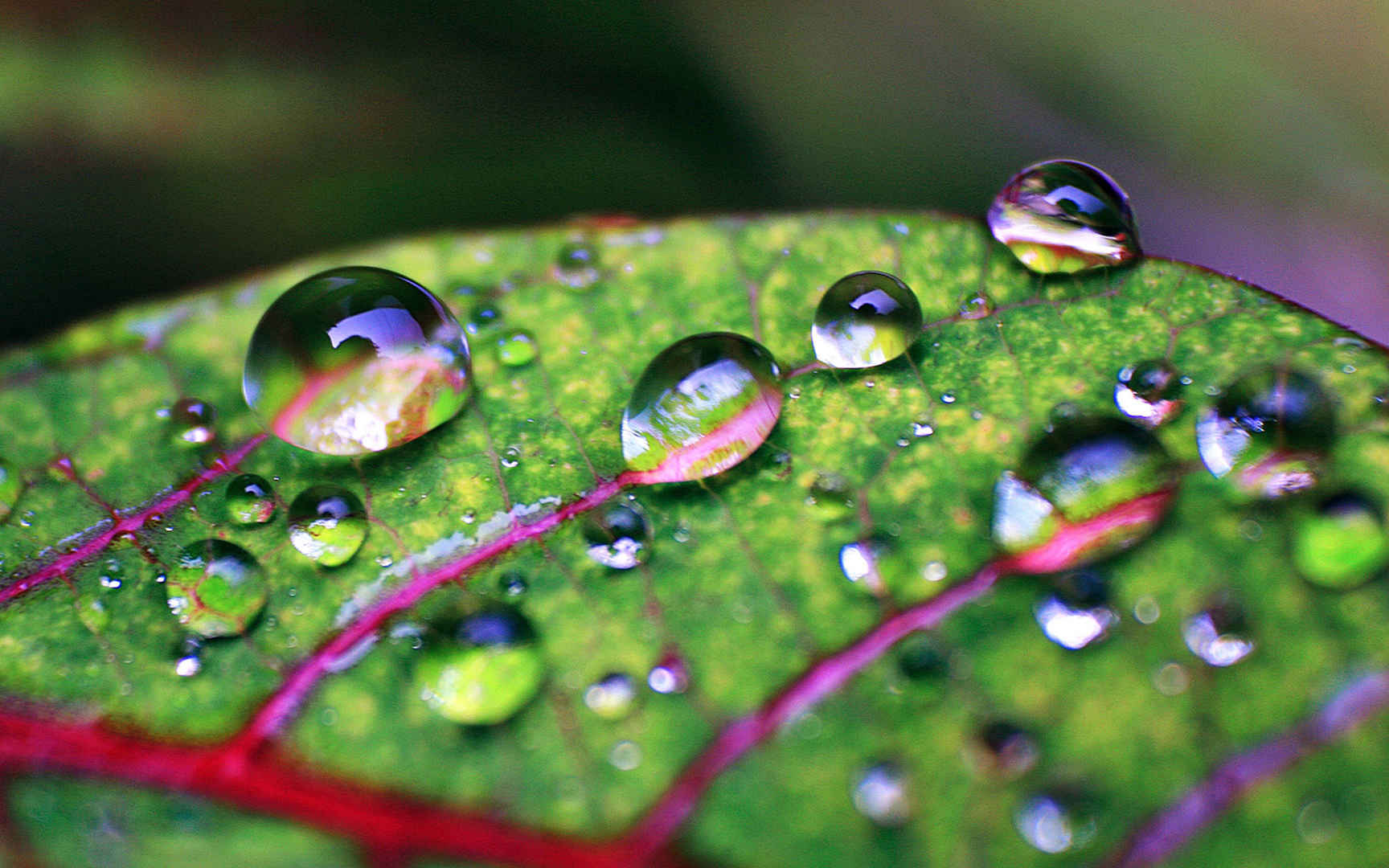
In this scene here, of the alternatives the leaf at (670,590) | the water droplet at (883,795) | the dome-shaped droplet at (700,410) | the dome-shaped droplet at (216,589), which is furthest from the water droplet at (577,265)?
the water droplet at (883,795)

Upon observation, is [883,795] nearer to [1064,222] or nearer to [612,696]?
[612,696]

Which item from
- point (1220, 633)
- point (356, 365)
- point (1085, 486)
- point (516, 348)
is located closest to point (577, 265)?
point (516, 348)

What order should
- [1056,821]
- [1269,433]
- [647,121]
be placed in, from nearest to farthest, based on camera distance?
[1056,821] → [1269,433] → [647,121]

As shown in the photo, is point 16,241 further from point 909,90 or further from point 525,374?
point 909,90

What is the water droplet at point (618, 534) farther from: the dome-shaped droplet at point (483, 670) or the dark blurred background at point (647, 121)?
the dark blurred background at point (647, 121)

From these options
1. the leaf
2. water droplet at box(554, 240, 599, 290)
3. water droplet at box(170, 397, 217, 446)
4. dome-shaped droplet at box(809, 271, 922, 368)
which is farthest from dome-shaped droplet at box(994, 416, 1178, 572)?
water droplet at box(170, 397, 217, 446)

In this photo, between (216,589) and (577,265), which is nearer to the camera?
(216,589)
